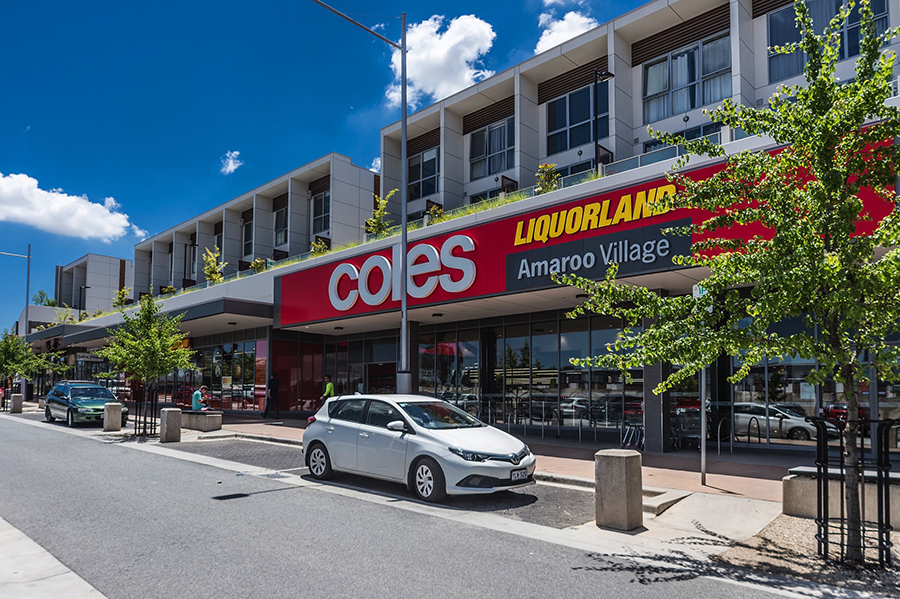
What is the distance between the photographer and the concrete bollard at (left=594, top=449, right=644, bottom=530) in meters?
8.01

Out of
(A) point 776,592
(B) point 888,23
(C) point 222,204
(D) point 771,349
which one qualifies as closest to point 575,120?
(B) point 888,23

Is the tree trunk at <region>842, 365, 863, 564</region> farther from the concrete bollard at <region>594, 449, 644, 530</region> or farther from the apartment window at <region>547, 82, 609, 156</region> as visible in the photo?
the apartment window at <region>547, 82, 609, 156</region>

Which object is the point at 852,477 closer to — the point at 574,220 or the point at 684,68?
the point at 574,220

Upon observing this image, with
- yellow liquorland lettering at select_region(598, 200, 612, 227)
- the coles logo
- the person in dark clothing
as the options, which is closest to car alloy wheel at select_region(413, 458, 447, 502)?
yellow liquorland lettering at select_region(598, 200, 612, 227)

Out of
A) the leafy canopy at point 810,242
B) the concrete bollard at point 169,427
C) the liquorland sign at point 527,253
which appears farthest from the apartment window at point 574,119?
the leafy canopy at point 810,242

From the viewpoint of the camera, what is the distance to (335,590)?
553cm

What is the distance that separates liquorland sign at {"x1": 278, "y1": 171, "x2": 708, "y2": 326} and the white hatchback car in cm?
522

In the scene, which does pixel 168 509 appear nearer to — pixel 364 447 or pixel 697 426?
pixel 364 447

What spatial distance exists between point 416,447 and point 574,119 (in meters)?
18.5

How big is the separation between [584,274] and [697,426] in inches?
194

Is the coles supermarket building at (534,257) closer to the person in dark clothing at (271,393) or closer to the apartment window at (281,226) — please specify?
the person in dark clothing at (271,393)

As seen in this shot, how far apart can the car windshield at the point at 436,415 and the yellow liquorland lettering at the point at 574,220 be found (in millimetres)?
5636

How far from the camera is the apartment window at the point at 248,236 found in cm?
4188

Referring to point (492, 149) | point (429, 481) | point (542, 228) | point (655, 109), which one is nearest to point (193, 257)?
point (492, 149)
